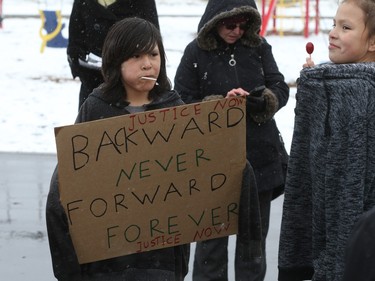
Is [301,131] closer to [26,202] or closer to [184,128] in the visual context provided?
[184,128]

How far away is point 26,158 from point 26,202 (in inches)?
53.1

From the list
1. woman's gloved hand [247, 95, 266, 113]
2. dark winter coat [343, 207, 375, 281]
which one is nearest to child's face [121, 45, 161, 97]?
woman's gloved hand [247, 95, 266, 113]

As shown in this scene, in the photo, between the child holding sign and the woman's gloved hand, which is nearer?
the child holding sign

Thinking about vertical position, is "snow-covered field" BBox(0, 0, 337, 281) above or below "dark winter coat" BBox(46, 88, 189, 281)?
below

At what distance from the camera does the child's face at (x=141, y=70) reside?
3.54 meters

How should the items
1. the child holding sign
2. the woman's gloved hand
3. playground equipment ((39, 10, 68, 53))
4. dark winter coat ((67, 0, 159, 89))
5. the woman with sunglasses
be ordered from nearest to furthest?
the child holding sign → the woman's gloved hand → the woman with sunglasses → dark winter coat ((67, 0, 159, 89)) → playground equipment ((39, 10, 68, 53))

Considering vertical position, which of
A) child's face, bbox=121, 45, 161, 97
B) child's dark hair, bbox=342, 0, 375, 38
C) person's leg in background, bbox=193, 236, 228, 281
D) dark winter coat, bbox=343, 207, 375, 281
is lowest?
person's leg in background, bbox=193, 236, 228, 281

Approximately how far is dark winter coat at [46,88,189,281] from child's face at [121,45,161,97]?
0.25 feet

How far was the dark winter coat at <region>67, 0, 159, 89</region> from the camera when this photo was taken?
5465 millimetres

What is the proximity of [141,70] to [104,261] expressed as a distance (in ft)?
2.34

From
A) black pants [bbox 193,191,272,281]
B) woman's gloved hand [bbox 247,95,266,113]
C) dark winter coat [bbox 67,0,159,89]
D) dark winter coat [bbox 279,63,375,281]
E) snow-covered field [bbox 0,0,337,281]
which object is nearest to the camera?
dark winter coat [bbox 279,63,375,281]

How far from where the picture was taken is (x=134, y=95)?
11.9 ft

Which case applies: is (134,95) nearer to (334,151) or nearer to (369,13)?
(334,151)

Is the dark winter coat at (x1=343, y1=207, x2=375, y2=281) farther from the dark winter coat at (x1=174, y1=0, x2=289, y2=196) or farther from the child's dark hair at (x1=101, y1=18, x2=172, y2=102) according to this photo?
the dark winter coat at (x1=174, y1=0, x2=289, y2=196)
